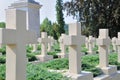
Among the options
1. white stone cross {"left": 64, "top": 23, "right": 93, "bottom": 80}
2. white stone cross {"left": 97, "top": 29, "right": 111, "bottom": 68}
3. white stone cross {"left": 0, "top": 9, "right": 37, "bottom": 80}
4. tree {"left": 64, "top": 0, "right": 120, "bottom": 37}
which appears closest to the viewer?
white stone cross {"left": 0, "top": 9, "right": 37, "bottom": 80}

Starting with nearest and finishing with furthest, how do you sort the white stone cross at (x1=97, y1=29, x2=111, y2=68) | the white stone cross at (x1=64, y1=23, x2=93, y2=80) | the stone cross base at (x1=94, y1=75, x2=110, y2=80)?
the white stone cross at (x1=64, y1=23, x2=93, y2=80) < the stone cross base at (x1=94, y1=75, x2=110, y2=80) < the white stone cross at (x1=97, y1=29, x2=111, y2=68)

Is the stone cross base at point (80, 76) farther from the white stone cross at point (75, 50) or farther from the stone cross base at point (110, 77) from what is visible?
the stone cross base at point (110, 77)

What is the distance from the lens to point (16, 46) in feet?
11.6

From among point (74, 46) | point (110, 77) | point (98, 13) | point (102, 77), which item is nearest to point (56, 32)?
point (98, 13)

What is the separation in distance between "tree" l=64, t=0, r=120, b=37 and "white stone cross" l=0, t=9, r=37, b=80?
58.5ft

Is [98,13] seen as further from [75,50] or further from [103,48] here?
[75,50]

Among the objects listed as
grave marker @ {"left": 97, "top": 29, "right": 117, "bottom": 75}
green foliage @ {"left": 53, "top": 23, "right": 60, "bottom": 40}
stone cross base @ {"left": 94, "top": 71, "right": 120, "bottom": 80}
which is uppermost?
green foliage @ {"left": 53, "top": 23, "right": 60, "bottom": 40}

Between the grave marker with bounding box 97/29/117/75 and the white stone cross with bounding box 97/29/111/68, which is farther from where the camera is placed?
the white stone cross with bounding box 97/29/111/68

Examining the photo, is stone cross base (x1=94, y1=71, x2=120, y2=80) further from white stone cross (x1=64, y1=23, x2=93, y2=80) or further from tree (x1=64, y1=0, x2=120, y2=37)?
tree (x1=64, y1=0, x2=120, y2=37)

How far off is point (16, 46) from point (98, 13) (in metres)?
19.3

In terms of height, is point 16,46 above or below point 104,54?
above

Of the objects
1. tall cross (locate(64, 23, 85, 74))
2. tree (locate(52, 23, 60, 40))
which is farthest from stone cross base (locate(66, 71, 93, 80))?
tree (locate(52, 23, 60, 40))

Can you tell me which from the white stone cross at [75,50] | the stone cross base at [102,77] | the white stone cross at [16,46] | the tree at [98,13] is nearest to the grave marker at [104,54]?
the stone cross base at [102,77]

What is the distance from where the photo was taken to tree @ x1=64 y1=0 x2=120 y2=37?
21.7 m
